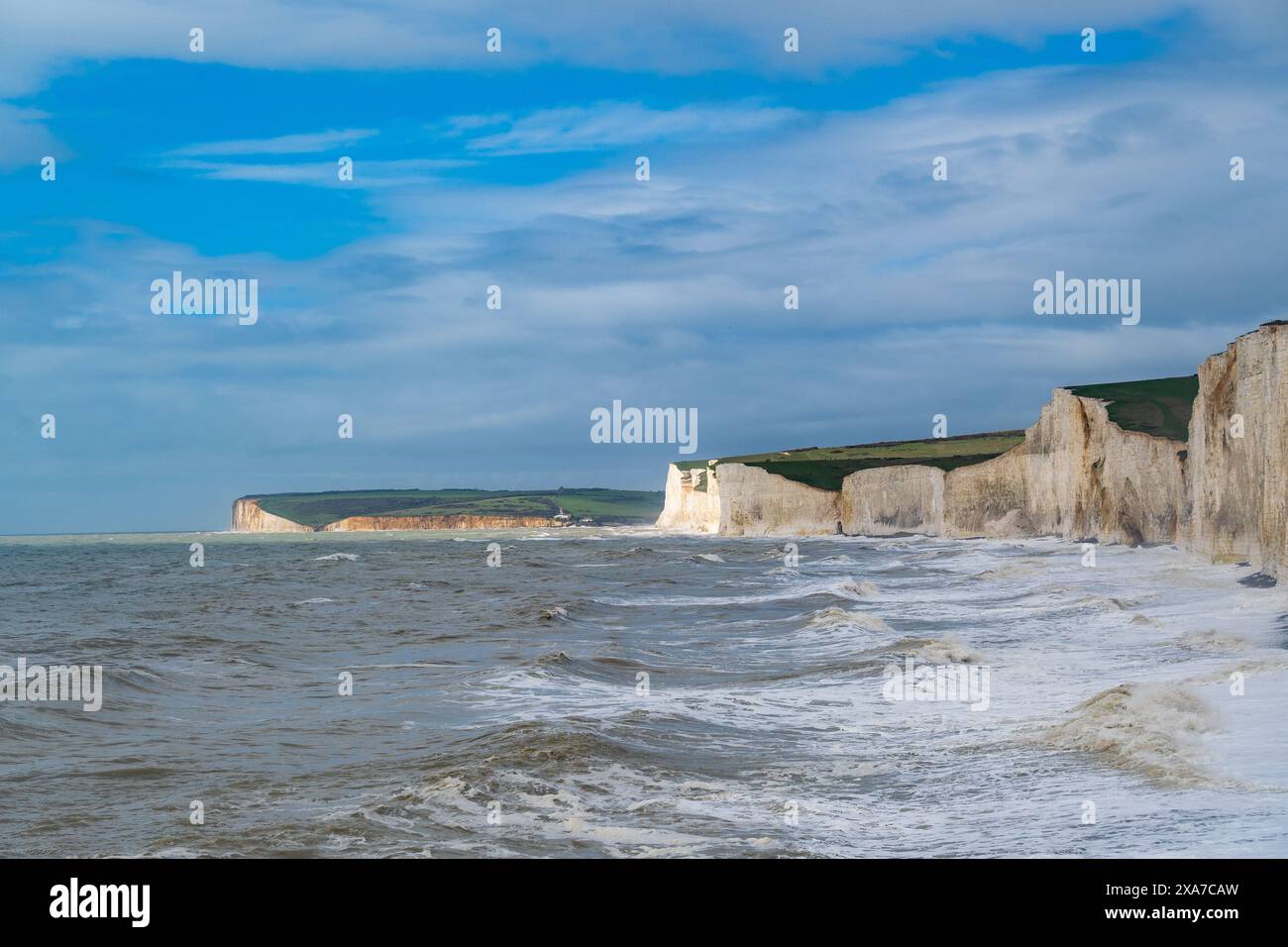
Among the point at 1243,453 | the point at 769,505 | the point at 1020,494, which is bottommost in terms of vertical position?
the point at 769,505

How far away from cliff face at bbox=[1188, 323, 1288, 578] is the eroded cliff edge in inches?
1.7

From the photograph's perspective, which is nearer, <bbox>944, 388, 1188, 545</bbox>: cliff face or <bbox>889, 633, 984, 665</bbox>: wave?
<bbox>889, 633, 984, 665</bbox>: wave

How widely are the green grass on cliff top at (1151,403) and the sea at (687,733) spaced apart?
23.1 metres

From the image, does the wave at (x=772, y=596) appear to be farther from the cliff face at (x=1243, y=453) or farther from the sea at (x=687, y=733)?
the cliff face at (x=1243, y=453)

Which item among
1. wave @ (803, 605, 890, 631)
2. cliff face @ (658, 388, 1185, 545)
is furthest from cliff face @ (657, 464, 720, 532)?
wave @ (803, 605, 890, 631)

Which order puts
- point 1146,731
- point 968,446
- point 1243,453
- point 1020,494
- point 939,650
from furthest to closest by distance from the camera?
point 968,446 < point 1020,494 < point 1243,453 < point 939,650 < point 1146,731

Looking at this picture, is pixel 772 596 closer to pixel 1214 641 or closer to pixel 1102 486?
pixel 1214 641

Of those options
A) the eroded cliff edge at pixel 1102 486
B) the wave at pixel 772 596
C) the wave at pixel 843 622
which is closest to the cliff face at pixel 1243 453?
the eroded cliff edge at pixel 1102 486

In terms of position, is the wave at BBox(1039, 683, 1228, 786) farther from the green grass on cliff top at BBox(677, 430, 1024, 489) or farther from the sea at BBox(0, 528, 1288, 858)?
the green grass on cliff top at BBox(677, 430, 1024, 489)

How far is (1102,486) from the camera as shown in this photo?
50.8 m

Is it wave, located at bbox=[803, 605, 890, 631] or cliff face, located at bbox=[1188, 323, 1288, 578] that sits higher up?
cliff face, located at bbox=[1188, 323, 1288, 578]

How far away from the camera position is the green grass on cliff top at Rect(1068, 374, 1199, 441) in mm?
48719

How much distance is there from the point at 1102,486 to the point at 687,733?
42887 millimetres

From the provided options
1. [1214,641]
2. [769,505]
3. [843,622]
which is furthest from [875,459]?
[1214,641]
